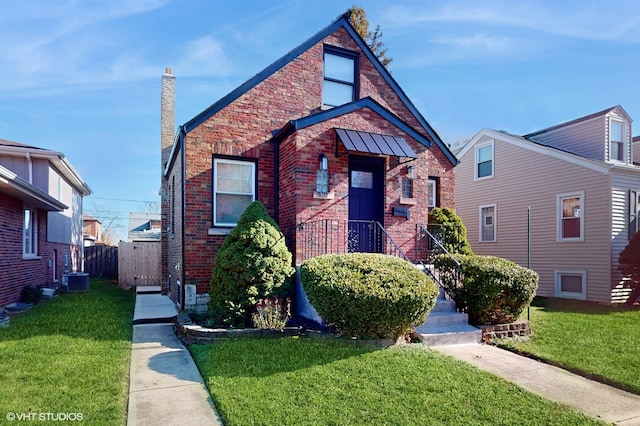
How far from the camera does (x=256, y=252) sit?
7016 millimetres

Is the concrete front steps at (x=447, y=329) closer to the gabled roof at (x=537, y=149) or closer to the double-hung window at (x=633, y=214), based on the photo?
the gabled roof at (x=537, y=149)

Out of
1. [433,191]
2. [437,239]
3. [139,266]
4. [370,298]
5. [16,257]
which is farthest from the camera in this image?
[139,266]

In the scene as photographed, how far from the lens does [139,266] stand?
1516 cm

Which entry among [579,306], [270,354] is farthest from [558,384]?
[579,306]

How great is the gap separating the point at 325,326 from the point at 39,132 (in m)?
24.8

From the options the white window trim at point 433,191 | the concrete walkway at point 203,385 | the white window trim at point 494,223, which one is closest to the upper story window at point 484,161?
the white window trim at point 494,223

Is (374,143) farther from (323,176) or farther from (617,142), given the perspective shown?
(617,142)

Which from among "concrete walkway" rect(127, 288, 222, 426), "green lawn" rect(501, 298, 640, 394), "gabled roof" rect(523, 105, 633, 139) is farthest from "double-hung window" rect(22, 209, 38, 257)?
"gabled roof" rect(523, 105, 633, 139)

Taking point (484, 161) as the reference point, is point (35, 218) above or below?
below

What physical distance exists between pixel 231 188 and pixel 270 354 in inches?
180

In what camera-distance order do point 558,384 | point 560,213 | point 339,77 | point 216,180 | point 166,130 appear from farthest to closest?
point 560,213
point 166,130
point 339,77
point 216,180
point 558,384

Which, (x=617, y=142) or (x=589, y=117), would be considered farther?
(x=589, y=117)

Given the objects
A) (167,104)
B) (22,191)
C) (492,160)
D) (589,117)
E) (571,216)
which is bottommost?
(571,216)

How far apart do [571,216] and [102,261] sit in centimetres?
2085
